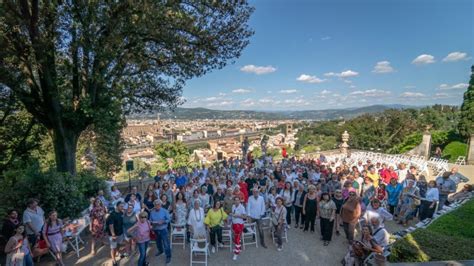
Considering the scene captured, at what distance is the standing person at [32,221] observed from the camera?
21.1ft

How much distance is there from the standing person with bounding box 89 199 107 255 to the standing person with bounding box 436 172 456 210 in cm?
1106

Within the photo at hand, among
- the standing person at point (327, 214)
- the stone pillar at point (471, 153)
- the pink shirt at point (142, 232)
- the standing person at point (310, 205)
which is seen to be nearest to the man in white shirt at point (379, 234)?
the standing person at point (327, 214)

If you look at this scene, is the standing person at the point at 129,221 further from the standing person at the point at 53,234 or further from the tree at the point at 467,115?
the tree at the point at 467,115

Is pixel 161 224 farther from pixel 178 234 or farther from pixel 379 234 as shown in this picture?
pixel 379 234

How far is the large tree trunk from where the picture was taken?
9.88 meters

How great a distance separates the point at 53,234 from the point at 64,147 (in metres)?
4.81

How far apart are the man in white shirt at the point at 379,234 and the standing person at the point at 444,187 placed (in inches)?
205

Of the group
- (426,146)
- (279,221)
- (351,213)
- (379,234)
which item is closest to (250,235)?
(279,221)

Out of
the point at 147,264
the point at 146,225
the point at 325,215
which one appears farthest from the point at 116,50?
the point at 325,215

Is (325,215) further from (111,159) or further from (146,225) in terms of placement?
(111,159)

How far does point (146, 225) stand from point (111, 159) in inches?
1010

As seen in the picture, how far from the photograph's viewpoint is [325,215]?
743 cm

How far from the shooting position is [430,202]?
8.31 meters

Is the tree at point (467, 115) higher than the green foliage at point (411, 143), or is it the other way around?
the tree at point (467, 115)
